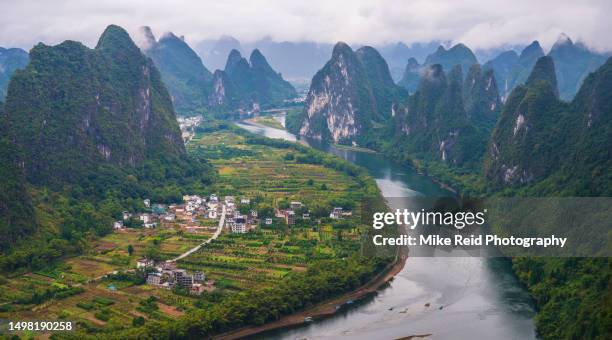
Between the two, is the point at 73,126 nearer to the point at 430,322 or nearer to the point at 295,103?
the point at 430,322

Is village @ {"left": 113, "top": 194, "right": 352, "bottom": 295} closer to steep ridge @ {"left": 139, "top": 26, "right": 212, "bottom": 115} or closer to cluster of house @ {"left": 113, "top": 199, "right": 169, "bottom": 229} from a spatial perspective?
cluster of house @ {"left": 113, "top": 199, "right": 169, "bottom": 229}

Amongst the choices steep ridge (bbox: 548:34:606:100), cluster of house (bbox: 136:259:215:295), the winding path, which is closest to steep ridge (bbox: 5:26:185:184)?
the winding path

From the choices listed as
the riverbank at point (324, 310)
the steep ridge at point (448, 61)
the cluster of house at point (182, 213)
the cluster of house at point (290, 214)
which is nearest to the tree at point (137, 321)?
the riverbank at point (324, 310)

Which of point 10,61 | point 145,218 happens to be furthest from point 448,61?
point 145,218

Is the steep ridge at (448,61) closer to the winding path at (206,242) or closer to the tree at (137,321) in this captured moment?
the winding path at (206,242)

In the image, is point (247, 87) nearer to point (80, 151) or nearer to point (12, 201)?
point (80, 151)

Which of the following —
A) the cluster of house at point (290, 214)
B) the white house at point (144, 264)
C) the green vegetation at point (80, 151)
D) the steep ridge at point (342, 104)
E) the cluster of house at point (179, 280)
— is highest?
the steep ridge at point (342, 104)
